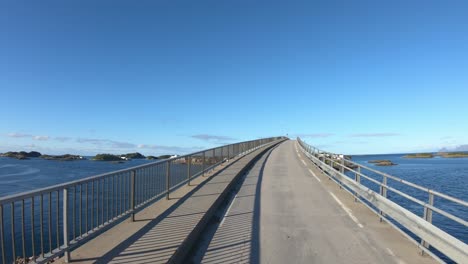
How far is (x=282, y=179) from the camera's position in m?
17.1

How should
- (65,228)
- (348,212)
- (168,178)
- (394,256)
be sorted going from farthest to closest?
(168,178)
(348,212)
(394,256)
(65,228)

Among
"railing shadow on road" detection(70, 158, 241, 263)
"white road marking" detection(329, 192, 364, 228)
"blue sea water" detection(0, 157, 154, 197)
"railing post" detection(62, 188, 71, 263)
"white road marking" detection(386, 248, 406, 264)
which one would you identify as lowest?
"blue sea water" detection(0, 157, 154, 197)

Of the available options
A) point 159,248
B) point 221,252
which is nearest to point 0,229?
point 159,248

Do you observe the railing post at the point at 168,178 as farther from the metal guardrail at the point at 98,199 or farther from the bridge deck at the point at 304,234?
Answer: the bridge deck at the point at 304,234

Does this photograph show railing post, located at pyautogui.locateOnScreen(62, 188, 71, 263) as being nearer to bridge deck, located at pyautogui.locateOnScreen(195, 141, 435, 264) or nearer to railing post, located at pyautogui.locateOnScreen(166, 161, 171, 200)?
bridge deck, located at pyautogui.locateOnScreen(195, 141, 435, 264)

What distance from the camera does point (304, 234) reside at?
7.53 meters

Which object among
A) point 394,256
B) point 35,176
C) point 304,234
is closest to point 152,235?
point 304,234

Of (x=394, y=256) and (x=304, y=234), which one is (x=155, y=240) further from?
(x=394, y=256)

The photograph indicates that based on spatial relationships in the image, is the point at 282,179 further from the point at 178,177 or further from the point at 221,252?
the point at 221,252

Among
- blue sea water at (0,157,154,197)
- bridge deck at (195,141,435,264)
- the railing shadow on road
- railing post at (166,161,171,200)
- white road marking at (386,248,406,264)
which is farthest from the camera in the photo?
blue sea water at (0,157,154,197)

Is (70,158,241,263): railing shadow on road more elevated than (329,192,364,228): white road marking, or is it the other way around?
(70,158,241,263): railing shadow on road

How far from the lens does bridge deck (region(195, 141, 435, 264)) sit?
19.9ft

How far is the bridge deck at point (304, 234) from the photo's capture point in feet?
19.9

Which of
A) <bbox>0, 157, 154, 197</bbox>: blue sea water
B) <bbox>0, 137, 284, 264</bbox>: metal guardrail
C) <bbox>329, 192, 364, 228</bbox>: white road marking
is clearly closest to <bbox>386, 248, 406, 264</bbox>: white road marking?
<bbox>329, 192, 364, 228</bbox>: white road marking
